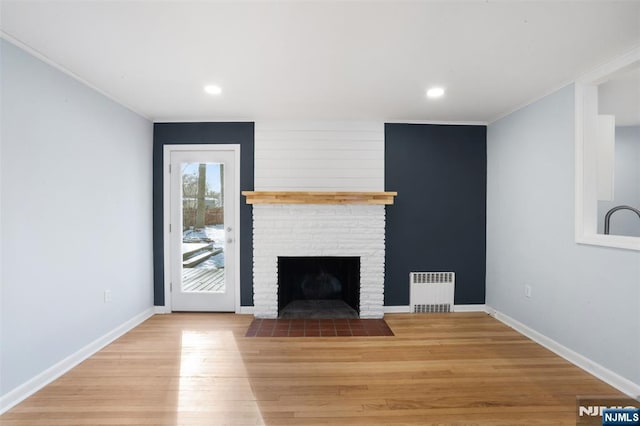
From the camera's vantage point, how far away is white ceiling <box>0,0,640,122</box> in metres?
1.59

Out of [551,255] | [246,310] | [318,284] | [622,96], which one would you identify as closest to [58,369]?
[246,310]

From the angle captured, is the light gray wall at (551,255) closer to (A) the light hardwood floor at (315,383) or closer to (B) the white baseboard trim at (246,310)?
(A) the light hardwood floor at (315,383)

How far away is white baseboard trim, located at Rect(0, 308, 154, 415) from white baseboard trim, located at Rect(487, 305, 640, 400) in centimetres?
412

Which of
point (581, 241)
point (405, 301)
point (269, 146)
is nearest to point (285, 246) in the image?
point (269, 146)

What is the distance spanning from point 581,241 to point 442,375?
158cm

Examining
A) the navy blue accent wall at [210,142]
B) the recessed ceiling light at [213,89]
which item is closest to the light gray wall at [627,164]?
the navy blue accent wall at [210,142]

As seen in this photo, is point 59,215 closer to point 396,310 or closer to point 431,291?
point 396,310

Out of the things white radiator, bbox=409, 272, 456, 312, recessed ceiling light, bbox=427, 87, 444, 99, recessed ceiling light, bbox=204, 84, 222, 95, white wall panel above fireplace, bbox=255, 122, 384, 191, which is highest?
recessed ceiling light, bbox=427, 87, 444, 99

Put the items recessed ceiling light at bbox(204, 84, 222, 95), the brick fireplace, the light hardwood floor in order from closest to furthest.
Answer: the light hardwood floor → recessed ceiling light at bbox(204, 84, 222, 95) → the brick fireplace

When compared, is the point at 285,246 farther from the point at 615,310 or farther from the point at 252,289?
the point at 615,310

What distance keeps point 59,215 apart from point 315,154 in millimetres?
2465

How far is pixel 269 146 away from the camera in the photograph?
138 inches

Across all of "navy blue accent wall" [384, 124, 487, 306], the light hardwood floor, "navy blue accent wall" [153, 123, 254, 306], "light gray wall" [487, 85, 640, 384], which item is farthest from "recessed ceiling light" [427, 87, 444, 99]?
the light hardwood floor

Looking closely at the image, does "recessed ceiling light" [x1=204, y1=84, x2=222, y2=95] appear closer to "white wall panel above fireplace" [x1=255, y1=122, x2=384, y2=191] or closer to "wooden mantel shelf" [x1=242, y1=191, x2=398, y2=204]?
"white wall panel above fireplace" [x1=255, y1=122, x2=384, y2=191]
